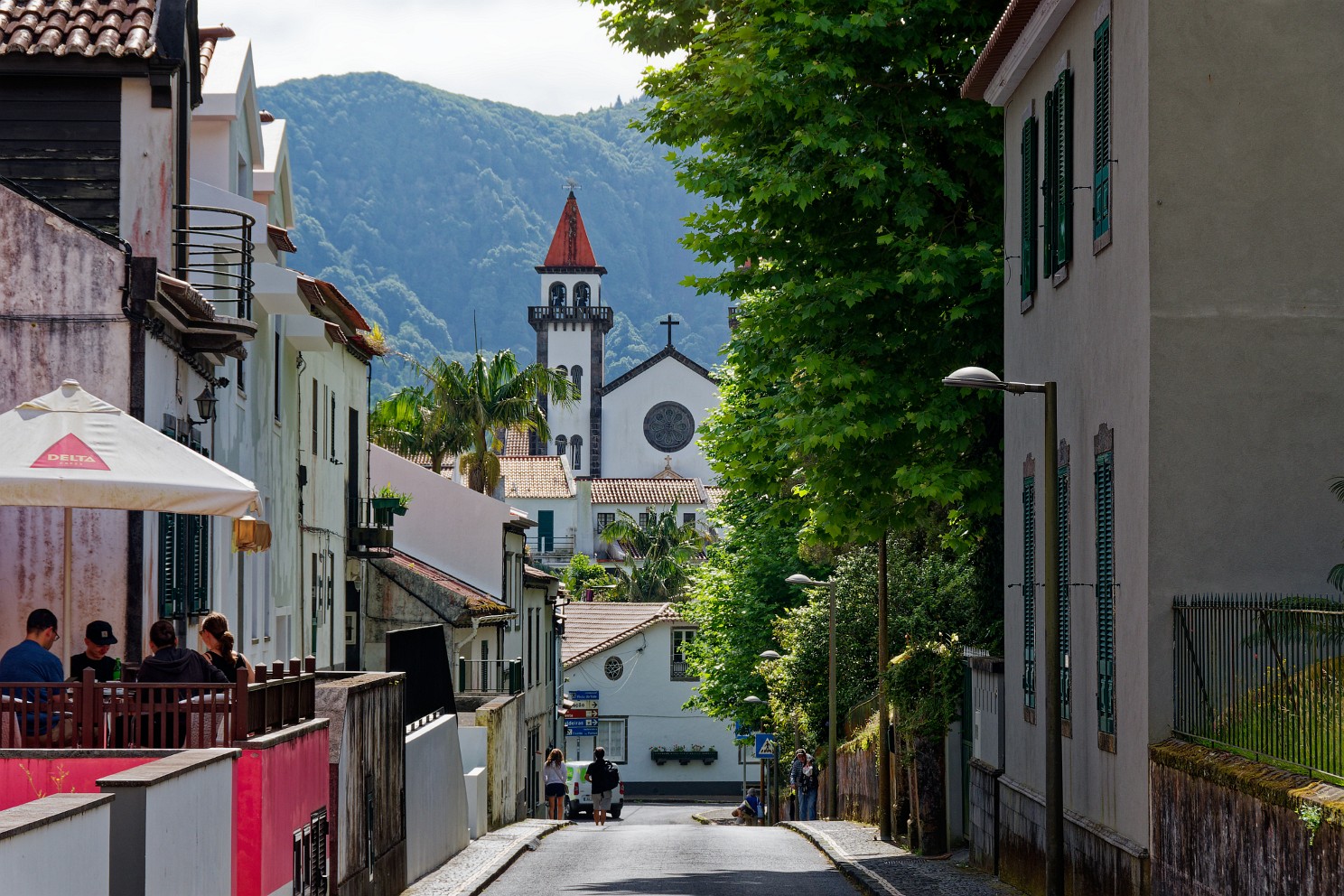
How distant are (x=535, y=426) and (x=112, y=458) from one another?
49.2m

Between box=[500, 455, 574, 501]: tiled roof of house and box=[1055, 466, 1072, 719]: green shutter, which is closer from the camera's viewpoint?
box=[1055, 466, 1072, 719]: green shutter

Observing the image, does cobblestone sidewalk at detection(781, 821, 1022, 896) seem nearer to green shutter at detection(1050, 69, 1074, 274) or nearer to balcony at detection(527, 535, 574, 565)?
green shutter at detection(1050, 69, 1074, 274)

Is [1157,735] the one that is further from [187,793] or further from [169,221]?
[169,221]

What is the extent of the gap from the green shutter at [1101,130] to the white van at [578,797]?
39290 millimetres

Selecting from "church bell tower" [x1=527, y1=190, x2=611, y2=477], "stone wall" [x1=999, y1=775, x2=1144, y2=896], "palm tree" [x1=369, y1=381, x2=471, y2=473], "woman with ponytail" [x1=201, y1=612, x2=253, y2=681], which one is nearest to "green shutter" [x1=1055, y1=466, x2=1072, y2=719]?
"stone wall" [x1=999, y1=775, x2=1144, y2=896]

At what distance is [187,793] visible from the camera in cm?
1089

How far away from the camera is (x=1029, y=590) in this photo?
790 inches

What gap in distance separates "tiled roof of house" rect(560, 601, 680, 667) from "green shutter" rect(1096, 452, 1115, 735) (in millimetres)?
66669

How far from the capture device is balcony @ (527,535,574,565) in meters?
126

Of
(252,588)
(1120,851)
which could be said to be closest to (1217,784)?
(1120,851)

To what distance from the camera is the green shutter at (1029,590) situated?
65.0ft

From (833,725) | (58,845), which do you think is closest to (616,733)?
(833,725)

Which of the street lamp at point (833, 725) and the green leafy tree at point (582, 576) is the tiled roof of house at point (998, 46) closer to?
the street lamp at point (833, 725)

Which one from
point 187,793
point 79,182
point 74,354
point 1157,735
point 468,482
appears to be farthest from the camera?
point 468,482
